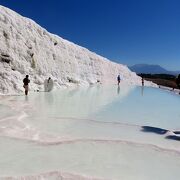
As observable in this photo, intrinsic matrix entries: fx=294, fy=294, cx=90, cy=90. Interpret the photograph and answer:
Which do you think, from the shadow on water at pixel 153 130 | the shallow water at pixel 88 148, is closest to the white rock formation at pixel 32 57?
the shallow water at pixel 88 148

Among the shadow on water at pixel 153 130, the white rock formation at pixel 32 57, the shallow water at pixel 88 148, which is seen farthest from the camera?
the white rock formation at pixel 32 57

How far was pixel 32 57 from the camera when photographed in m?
24.3

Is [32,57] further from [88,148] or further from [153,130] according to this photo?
[88,148]

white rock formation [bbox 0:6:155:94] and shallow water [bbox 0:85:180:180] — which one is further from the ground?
white rock formation [bbox 0:6:155:94]

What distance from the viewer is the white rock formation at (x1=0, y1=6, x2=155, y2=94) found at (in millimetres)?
20516

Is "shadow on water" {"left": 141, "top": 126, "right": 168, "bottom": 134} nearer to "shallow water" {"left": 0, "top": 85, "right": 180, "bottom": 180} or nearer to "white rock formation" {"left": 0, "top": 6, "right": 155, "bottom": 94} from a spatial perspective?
"shallow water" {"left": 0, "top": 85, "right": 180, "bottom": 180}

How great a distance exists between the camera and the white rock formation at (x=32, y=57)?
20.5 meters

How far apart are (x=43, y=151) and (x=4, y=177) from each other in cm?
153

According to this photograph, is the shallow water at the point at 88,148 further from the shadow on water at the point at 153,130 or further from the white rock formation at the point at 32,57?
the white rock formation at the point at 32,57

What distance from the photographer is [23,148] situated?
253 inches

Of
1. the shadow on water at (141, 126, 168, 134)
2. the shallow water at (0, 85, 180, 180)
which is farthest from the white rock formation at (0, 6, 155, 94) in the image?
the shadow on water at (141, 126, 168, 134)

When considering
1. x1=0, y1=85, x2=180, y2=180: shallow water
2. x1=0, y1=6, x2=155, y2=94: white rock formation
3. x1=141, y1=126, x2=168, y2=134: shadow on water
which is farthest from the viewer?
x1=0, y1=6, x2=155, y2=94: white rock formation

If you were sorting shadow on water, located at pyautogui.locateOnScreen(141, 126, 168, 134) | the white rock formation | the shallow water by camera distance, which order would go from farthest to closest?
the white rock formation → shadow on water, located at pyautogui.locateOnScreen(141, 126, 168, 134) → the shallow water

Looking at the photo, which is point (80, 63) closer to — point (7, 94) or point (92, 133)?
point (7, 94)
